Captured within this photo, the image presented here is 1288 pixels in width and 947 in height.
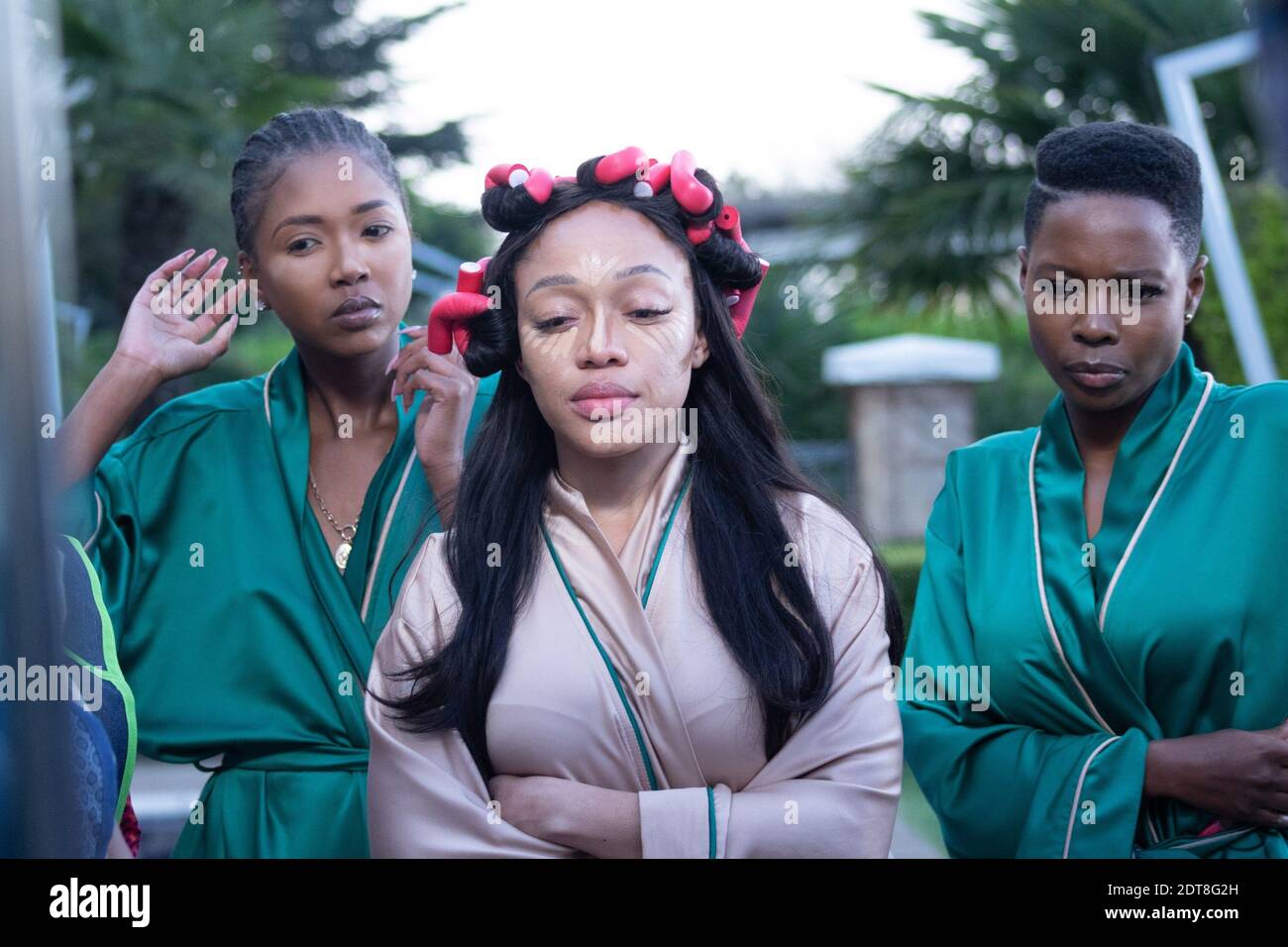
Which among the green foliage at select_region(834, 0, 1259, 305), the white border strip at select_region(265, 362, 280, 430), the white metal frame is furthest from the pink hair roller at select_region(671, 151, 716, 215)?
the green foliage at select_region(834, 0, 1259, 305)

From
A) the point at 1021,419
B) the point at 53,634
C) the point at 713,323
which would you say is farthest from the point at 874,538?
the point at 1021,419

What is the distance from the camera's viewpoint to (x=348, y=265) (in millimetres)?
2406

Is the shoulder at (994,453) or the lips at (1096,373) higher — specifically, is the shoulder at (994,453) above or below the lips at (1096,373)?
below

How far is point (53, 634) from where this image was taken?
1591 millimetres

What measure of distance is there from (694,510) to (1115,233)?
792 mm

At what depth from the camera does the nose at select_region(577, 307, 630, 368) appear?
87.0 inches

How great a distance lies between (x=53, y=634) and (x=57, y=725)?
0.33 ft

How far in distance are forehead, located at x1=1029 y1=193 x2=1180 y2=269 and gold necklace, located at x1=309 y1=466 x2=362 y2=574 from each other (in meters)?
1.25

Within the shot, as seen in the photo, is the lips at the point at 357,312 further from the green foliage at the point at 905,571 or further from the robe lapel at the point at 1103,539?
the robe lapel at the point at 1103,539

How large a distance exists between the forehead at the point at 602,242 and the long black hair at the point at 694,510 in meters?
0.01

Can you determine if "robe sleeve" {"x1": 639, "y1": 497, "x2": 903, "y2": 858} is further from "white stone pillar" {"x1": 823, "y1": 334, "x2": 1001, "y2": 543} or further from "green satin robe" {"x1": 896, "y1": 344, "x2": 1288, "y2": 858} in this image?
"white stone pillar" {"x1": 823, "y1": 334, "x2": 1001, "y2": 543}

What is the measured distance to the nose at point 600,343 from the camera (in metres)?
2.21

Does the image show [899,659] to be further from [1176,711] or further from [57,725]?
[57,725]

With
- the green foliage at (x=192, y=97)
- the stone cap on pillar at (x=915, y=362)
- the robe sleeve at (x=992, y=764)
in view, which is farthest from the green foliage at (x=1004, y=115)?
the robe sleeve at (x=992, y=764)
